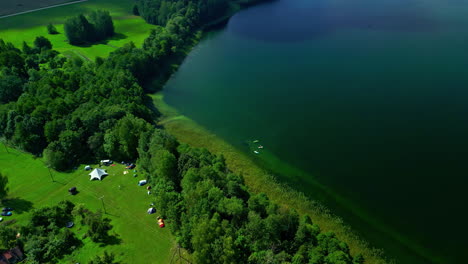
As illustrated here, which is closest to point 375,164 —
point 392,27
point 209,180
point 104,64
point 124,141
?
point 209,180

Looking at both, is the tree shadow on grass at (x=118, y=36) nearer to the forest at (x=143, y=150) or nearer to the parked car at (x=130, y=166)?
the forest at (x=143, y=150)

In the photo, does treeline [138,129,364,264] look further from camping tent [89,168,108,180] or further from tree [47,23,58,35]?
tree [47,23,58,35]

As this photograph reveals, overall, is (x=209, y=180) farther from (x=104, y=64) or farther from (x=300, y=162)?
(x=104, y=64)

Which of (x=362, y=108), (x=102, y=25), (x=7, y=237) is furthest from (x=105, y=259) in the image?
(x=102, y=25)

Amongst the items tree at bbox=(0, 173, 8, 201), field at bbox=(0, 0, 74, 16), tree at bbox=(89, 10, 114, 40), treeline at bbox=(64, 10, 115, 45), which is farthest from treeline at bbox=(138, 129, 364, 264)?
field at bbox=(0, 0, 74, 16)

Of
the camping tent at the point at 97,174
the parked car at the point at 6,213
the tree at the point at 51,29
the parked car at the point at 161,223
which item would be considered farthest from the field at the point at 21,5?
the parked car at the point at 161,223

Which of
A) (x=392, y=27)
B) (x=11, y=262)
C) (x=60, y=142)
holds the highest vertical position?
(x=392, y=27)
